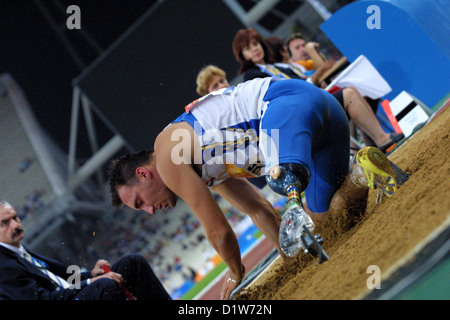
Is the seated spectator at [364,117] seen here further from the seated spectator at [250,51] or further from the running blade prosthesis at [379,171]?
the running blade prosthesis at [379,171]

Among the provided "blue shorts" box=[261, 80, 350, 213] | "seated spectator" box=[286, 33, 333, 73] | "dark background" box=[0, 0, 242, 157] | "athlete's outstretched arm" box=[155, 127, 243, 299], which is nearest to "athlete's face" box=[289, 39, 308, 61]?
"seated spectator" box=[286, 33, 333, 73]

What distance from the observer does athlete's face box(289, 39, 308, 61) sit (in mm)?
4570

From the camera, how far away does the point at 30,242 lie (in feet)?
16.9

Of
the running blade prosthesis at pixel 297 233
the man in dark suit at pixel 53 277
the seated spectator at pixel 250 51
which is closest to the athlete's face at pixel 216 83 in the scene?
the seated spectator at pixel 250 51

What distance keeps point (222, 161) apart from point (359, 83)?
205 centimetres

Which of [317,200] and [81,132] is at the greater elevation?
[81,132]

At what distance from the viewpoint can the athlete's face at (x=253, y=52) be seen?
3145mm

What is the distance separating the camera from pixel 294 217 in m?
1.49

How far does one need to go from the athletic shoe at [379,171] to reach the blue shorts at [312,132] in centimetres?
19

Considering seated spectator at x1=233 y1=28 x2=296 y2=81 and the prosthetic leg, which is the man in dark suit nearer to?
the prosthetic leg

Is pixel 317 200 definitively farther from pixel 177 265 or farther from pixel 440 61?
pixel 177 265

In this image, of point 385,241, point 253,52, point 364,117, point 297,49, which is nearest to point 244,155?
point 385,241

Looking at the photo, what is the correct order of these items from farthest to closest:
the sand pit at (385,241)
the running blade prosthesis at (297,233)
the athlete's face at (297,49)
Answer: the athlete's face at (297,49) < the running blade prosthesis at (297,233) < the sand pit at (385,241)
